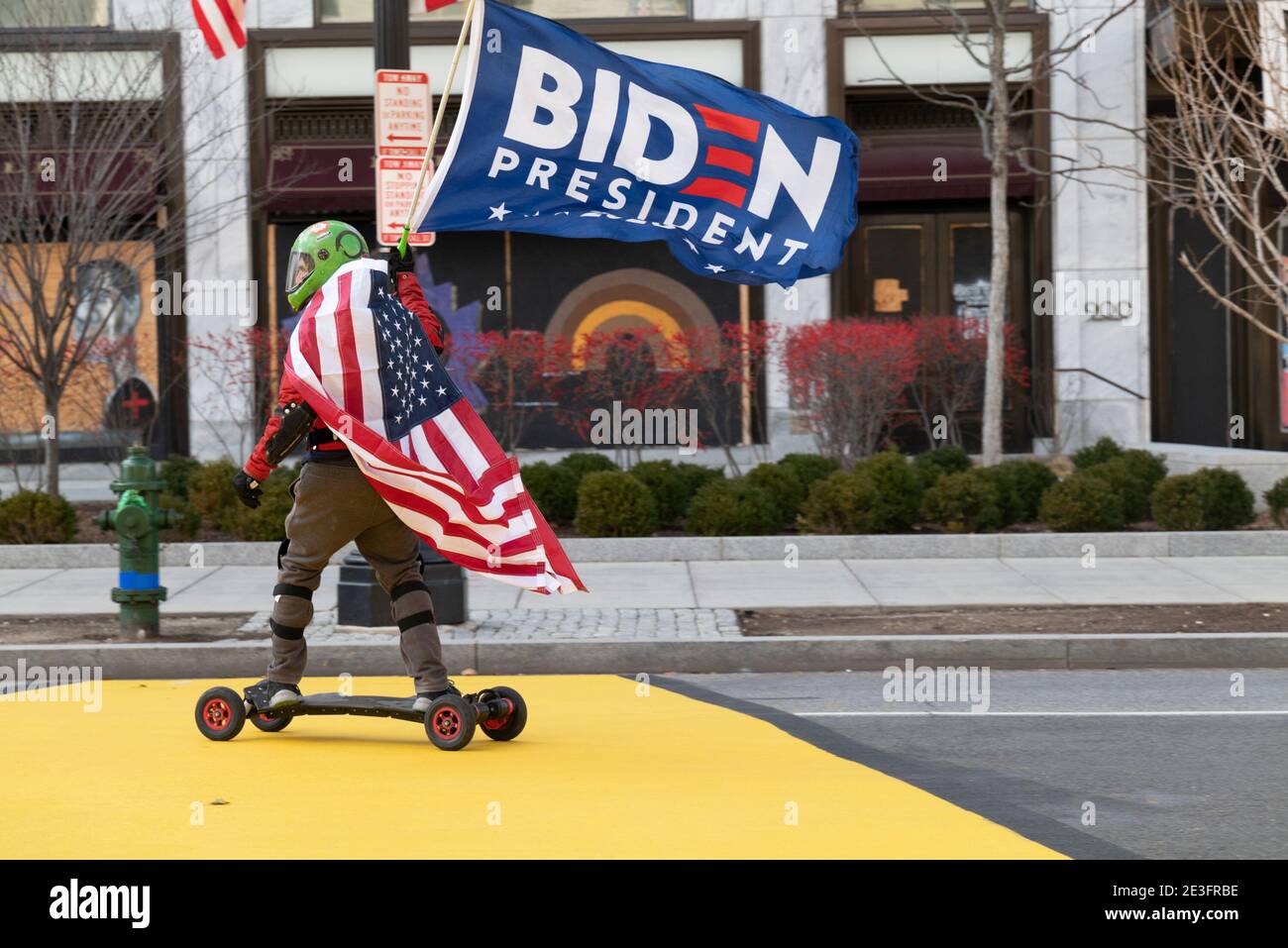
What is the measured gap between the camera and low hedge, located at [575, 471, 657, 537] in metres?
14.3

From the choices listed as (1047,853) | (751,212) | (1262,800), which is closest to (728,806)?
(1047,853)

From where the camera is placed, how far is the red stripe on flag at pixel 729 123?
27.2ft

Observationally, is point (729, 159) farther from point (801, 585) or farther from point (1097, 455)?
point (1097, 455)

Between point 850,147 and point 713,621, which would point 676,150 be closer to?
point 850,147

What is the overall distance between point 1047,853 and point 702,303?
15.7 meters

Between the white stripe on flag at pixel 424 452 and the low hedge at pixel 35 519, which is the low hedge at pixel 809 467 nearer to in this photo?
the low hedge at pixel 35 519

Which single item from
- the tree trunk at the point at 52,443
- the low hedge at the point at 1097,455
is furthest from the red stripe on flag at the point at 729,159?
the low hedge at the point at 1097,455

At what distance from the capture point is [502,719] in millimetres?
7363

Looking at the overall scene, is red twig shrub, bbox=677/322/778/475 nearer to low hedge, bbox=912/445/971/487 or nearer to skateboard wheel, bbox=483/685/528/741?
low hedge, bbox=912/445/971/487

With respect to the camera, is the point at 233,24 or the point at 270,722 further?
the point at 233,24

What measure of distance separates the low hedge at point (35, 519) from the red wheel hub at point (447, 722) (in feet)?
26.8

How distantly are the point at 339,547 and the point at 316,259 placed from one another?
119 centimetres

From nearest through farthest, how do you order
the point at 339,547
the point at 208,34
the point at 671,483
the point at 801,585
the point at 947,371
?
the point at 339,547, the point at 801,585, the point at 671,483, the point at 208,34, the point at 947,371

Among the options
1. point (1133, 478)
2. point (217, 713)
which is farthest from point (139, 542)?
point (1133, 478)
